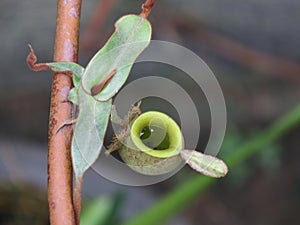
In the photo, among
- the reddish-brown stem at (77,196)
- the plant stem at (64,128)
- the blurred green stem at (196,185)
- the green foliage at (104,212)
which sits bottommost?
the green foliage at (104,212)

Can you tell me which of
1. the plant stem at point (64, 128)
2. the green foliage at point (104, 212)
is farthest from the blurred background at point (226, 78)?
the plant stem at point (64, 128)

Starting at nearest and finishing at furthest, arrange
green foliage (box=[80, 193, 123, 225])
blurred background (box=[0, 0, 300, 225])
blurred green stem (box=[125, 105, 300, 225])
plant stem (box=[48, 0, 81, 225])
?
plant stem (box=[48, 0, 81, 225])
blurred green stem (box=[125, 105, 300, 225])
green foliage (box=[80, 193, 123, 225])
blurred background (box=[0, 0, 300, 225])

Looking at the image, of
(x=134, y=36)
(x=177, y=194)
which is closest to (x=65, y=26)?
(x=134, y=36)

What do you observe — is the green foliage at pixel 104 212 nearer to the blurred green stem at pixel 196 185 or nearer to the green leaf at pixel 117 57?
the blurred green stem at pixel 196 185

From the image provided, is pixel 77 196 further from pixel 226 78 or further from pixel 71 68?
pixel 226 78

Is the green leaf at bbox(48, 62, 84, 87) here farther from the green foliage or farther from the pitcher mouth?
the green foliage

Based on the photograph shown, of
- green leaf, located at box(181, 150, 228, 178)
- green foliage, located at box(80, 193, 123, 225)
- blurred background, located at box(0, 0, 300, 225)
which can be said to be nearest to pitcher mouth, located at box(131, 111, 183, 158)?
green leaf, located at box(181, 150, 228, 178)
